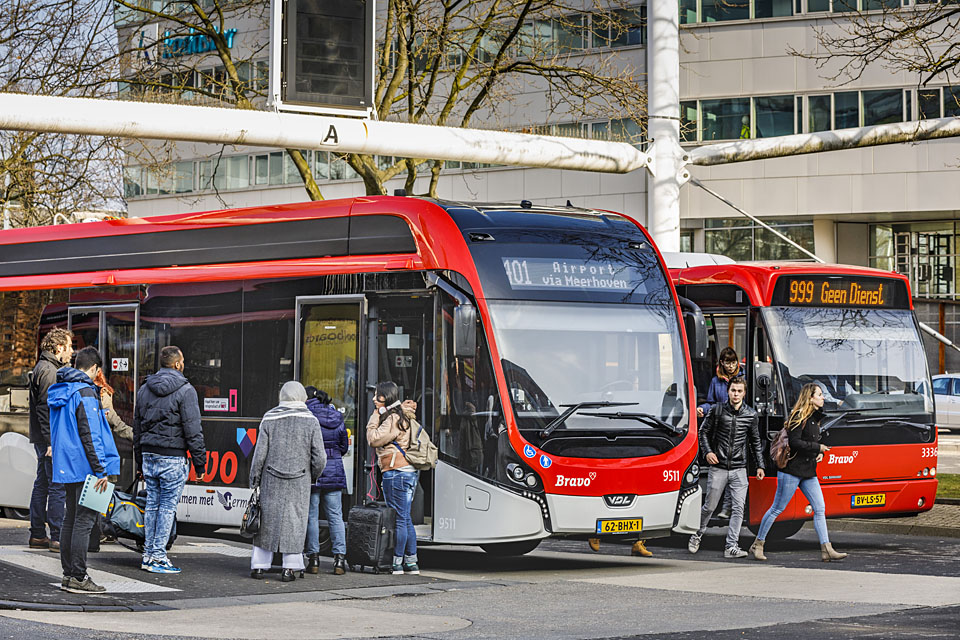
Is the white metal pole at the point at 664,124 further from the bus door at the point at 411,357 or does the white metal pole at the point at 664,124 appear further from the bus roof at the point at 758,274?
the bus door at the point at 411,357

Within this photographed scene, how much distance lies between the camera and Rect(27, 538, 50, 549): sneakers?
13180 mm

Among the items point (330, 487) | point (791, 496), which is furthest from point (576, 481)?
point (791, 496)

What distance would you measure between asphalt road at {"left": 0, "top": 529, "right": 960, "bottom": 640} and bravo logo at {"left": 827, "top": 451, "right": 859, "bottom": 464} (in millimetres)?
1018

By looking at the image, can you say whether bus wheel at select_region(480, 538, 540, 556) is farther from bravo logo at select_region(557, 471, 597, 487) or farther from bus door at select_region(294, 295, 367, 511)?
bus door at select_region(294, 295, 367, 511)

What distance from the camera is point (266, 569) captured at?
12094 mm

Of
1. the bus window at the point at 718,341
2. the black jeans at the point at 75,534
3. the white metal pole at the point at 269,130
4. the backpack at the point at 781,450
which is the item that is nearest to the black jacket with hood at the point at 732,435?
the backpack at the point at 781,450

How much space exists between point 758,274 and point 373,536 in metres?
5.43

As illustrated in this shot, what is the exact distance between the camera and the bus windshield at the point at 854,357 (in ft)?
50.7

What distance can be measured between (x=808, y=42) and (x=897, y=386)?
93.3 feet

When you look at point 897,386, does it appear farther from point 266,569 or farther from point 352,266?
point 266,569

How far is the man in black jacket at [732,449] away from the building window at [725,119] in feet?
95.4

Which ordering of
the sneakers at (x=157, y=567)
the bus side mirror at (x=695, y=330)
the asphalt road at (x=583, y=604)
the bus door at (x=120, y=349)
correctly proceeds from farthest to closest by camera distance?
the bus door at (x=120, y=349), the bus side mirror at (x=695, y=330), the sneakers at (x=157, y=567), the asphalt road at (x=583, y=604)

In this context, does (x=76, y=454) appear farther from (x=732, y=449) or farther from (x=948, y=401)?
(x=948, y=401)

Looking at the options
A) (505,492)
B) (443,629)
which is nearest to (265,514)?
(505,492)
